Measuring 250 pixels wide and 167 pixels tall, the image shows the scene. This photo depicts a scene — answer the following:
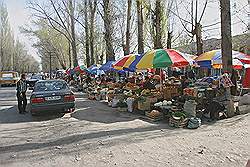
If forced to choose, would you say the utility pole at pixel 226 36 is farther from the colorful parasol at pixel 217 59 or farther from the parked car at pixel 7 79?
the parked car at pixel 7 79

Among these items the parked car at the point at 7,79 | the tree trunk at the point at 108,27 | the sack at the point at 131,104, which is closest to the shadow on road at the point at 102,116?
the sack at the point at 131,104

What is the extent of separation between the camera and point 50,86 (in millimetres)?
12883

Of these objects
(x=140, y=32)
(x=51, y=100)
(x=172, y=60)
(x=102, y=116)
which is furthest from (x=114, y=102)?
(x=140, y=32)

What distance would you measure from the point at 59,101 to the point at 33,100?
970 millimetres

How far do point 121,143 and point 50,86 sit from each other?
631cm

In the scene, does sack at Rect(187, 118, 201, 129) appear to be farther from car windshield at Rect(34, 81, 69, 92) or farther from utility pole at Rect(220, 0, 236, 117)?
car windshield at Rect(34, 81, 69, 92)

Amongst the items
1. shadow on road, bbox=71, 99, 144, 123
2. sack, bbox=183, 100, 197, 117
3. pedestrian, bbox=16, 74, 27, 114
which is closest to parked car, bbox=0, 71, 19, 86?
pedestrian, bbox=16, 74, 27, 114

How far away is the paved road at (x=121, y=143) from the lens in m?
6.20

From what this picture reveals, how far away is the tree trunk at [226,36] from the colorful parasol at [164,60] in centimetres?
143

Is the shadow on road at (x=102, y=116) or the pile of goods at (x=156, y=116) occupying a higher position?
the pile of goods at (x=156, y=116)

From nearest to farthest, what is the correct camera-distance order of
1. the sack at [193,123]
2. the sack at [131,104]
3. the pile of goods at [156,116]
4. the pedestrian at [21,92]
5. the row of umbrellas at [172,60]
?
the sack at [193,123], the pile of goods at [156,116], the row of umbrellas at [172,60], the sack at [131,104], the pedestrian at [21,92]

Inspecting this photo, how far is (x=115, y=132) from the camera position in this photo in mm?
8766

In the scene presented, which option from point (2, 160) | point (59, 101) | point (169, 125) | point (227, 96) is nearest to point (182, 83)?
point (227, 96)

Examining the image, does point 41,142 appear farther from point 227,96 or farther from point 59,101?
point 227,96
